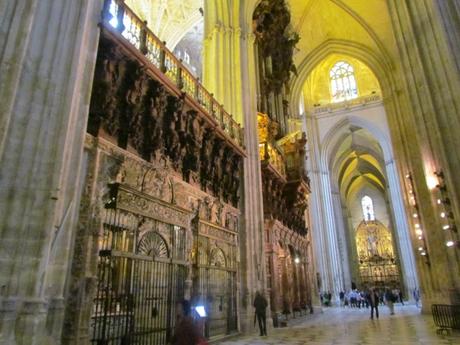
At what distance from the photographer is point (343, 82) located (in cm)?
2833

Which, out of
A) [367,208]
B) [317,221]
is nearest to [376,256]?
[367,208]

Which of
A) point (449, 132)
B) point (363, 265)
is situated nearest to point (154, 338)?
point (449, 132)

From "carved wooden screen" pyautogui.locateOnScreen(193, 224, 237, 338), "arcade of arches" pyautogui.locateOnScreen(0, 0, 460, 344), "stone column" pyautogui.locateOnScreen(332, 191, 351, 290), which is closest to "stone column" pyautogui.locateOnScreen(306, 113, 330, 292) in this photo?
"arcade of arches" pyautogui.locateOnScreen(0, 0, 460, 344)

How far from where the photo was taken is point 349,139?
31.4 meters

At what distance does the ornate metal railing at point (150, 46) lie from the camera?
5857 millimetres

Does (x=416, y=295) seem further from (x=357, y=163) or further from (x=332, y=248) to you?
(x=357, y=163)

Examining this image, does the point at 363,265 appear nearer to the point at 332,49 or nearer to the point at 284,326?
the point at 332,49

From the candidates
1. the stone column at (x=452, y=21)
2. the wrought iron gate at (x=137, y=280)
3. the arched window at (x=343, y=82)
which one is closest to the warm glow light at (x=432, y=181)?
the stone column at (x=452, y=21)

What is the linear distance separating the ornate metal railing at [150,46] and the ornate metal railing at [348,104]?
65.6 ft

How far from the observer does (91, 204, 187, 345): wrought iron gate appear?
5.10 m

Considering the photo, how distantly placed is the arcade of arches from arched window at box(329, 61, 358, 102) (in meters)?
8.75

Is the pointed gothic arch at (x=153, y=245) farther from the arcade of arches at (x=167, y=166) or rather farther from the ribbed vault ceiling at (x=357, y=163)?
the ribbed vault ceiling at (x=357, y=163)

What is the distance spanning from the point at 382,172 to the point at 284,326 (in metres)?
28.6

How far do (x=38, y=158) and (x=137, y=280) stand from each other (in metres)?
2.73
